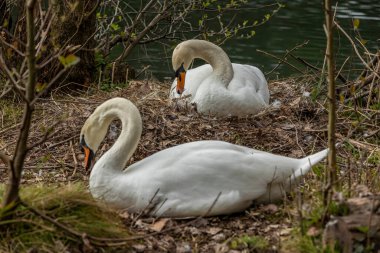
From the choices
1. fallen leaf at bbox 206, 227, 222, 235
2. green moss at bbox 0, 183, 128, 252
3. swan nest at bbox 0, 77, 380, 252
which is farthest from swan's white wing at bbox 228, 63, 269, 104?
green moss at bbox 0, 183, 128, 252

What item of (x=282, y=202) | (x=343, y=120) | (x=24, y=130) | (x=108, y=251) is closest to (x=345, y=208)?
(x=282, y=202)

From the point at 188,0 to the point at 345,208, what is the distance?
22.1 feet

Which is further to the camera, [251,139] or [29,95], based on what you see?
[251,139]

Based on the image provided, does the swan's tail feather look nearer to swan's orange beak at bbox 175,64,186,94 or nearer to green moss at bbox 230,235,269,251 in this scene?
green moss at bbox 230,235,269,251

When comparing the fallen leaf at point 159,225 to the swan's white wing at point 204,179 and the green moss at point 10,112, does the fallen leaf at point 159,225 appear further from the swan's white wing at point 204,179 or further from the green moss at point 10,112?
the green moss at point 10,112

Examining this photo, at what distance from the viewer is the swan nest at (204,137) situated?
5.09 meters

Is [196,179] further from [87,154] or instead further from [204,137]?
[204,137]

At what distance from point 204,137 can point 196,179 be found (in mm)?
1912

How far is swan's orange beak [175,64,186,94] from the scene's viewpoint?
8.14 m

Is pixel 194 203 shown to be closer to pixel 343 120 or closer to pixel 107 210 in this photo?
pixel 107 210

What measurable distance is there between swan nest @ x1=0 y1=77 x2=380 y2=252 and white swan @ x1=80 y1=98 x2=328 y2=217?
0.10 meters

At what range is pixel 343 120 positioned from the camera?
25.7 ft

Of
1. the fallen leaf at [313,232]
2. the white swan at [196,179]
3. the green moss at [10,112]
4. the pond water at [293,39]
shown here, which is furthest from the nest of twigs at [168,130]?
the pond water at [293,39]

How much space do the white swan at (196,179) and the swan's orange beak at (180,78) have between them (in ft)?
8.81
